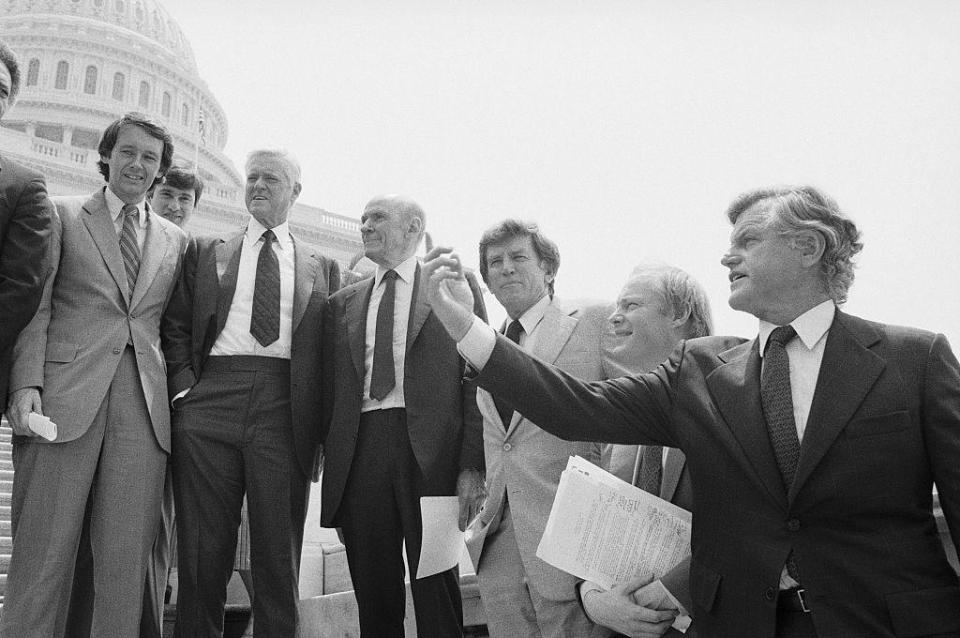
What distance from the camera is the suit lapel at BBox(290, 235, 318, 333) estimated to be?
4.04 meters

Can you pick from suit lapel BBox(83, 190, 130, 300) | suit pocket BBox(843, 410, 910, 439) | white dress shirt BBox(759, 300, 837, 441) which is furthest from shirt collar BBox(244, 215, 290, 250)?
suit pocket BBox(843, 410, 910, 439)

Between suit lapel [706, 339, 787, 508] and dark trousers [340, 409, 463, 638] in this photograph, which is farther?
dark trousers [340, 409, 463, 638]

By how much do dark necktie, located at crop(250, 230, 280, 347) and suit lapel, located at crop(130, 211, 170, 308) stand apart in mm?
441

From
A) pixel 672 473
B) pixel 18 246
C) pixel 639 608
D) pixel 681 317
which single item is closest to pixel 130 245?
pixel 18 246

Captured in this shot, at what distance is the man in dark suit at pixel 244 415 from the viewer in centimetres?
363

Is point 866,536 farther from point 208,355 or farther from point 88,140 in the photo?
point 88,140

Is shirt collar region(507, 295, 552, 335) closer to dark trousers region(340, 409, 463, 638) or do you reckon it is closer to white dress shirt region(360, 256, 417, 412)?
white dress shirt region(360, 256, 417, 412)

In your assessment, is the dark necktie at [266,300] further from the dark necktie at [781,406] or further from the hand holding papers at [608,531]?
the dark necktie at [781,406]

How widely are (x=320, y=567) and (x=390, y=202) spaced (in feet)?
9.83

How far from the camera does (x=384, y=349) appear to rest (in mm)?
3904

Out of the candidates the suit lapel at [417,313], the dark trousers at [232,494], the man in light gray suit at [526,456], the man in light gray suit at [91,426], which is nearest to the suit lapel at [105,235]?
the man in light gray suit at [91,426]

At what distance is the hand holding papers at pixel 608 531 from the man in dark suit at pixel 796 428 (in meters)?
0.16

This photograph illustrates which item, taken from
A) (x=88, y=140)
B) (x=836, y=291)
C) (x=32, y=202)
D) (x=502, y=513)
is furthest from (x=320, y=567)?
(x=88, y=140)

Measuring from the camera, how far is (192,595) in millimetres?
3570
